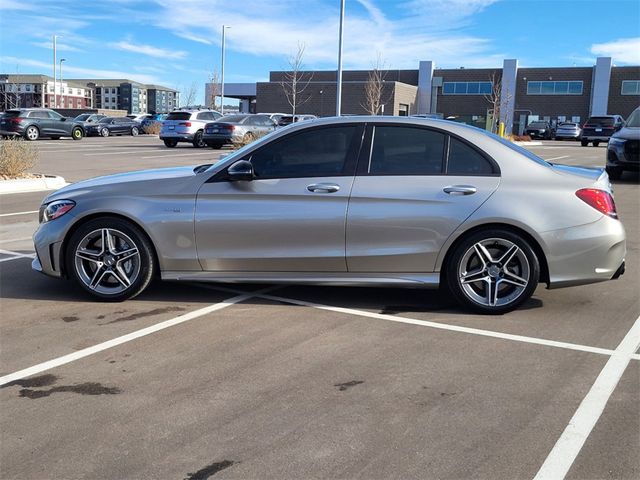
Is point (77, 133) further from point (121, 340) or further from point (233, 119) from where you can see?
point (121, 340)

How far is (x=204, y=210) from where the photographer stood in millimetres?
5328

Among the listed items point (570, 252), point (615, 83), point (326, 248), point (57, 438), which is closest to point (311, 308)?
point (326, 248)

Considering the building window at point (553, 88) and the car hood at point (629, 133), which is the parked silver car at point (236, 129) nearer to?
the car hood at point (629, 133)

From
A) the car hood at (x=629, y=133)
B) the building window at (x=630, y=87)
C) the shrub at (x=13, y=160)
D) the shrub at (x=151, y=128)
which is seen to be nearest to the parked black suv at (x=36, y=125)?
the shrub at (x=151, y=128)

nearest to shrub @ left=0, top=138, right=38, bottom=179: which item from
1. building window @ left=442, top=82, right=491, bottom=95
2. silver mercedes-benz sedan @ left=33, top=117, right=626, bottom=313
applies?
silver mercedes-benz sedan @ left=33, top=117, right=626, bottom=313

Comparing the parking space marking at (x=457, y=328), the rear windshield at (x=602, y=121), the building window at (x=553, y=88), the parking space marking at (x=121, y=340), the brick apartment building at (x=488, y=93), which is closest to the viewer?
the parking space marking at (x=121, y=340)

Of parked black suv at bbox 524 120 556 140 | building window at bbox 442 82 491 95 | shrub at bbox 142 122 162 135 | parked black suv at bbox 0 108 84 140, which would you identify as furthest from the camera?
building window at bbox 442 82 491 95

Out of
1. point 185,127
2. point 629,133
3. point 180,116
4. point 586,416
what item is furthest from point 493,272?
point 180,116

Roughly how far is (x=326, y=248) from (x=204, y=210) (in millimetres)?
1042

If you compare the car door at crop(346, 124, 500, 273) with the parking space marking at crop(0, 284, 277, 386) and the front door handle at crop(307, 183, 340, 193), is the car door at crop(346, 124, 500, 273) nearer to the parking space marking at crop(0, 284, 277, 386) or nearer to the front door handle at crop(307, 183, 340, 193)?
the front door handle at crop(307, 183, 340, 193)

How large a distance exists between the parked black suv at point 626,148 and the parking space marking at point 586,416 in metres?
11.4

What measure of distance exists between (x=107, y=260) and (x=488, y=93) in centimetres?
6796

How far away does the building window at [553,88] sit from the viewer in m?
66.8

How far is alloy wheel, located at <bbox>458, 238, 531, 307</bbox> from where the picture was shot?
5195 millimetres
